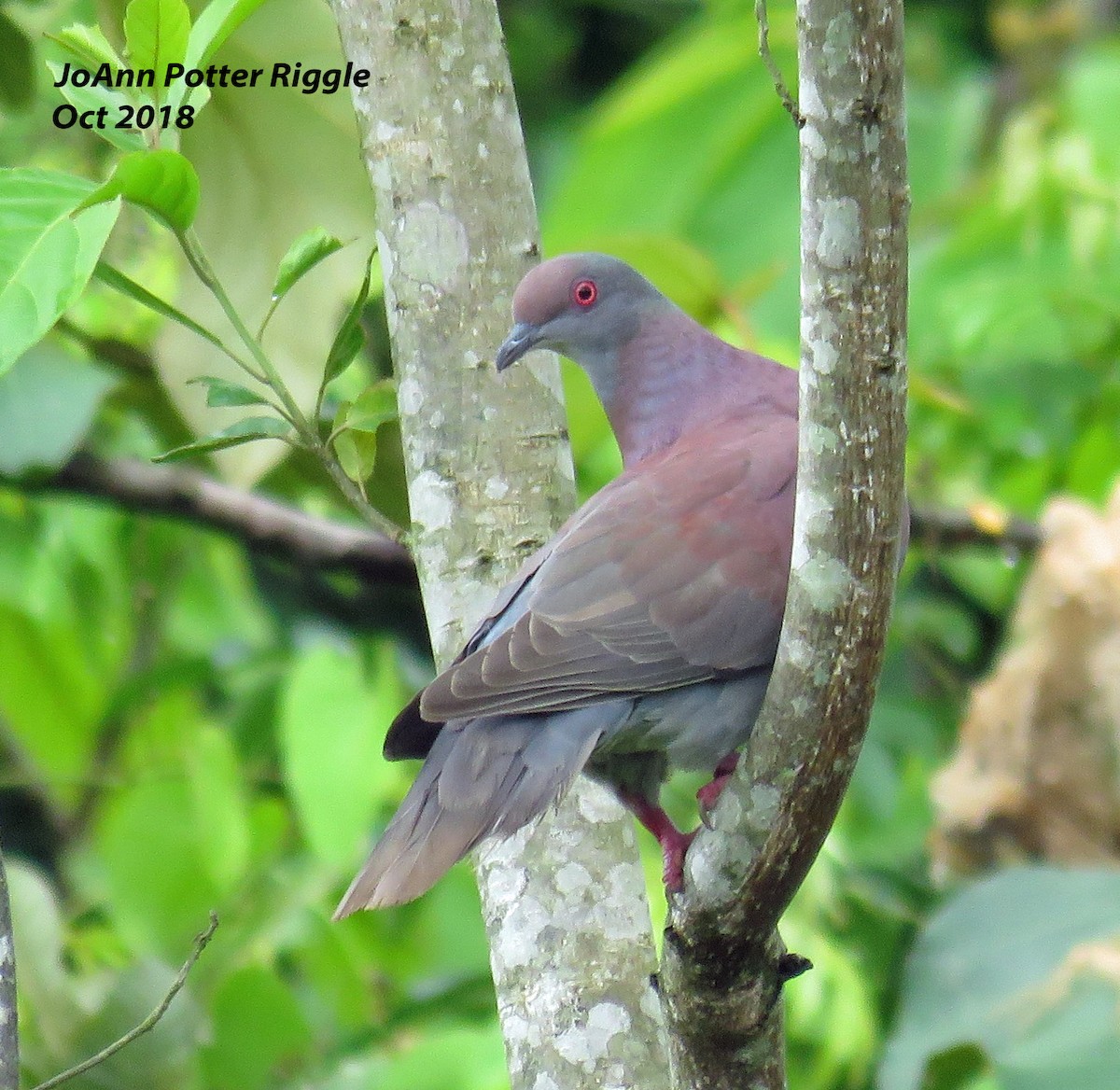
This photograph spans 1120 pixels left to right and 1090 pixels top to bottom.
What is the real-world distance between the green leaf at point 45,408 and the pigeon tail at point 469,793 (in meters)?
1.22

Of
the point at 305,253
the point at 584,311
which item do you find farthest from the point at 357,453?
the point at 584,311

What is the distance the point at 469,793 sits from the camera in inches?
79.2

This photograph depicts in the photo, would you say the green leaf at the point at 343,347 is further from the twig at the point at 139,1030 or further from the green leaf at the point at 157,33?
the twig at the point at 139,1030

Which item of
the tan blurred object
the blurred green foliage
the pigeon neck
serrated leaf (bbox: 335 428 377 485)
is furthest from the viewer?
the tan blurred object

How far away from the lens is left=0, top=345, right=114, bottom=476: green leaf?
2.97 metres

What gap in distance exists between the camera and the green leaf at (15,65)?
3.20 metres

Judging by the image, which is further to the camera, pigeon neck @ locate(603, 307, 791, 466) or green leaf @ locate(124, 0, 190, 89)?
pigeon neck @ locate(603, 307, 791, 466)

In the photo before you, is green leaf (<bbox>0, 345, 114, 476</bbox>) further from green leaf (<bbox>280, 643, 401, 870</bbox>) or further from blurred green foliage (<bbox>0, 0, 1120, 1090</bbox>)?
green leaf (<bbox>280, 643, 401, 870</bbox>)

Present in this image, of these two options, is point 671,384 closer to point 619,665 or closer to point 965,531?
point 619,665

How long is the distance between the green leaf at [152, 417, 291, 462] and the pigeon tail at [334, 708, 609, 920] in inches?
19.3

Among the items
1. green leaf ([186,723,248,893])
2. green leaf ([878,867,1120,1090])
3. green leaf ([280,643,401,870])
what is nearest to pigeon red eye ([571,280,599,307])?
green leaf ([280,643,401,870])

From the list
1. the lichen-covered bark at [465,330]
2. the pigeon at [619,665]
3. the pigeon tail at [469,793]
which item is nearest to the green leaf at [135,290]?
the lichen-covered bark at [465,330]

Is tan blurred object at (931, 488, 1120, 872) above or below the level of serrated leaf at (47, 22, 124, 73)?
below

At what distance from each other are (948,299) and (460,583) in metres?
2.19
